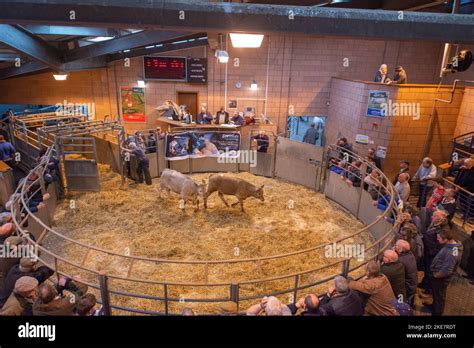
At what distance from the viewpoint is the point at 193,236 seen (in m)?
9.10

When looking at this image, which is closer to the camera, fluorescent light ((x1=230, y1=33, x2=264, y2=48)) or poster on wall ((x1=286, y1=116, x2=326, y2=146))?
fluorescent light ((x1=230, y1=33, x2=264, y2=48))

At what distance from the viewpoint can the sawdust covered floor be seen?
736 cm

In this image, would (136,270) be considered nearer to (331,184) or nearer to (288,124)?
(331,184)

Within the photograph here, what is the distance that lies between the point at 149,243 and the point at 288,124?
11.1 m

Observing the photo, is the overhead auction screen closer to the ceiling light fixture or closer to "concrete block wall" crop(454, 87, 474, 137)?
the ceiling light fixture

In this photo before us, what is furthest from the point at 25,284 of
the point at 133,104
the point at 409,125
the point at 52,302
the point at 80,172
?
the point at 133,104

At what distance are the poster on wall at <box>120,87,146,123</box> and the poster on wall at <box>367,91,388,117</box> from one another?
32.0ft

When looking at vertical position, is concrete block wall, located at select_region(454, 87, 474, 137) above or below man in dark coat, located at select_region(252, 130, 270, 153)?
above

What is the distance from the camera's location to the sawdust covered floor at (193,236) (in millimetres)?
7359

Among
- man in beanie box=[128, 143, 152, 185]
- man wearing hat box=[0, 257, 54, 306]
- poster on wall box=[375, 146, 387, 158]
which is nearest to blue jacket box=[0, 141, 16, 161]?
man in beanie box=[128, 143, 152, 185]

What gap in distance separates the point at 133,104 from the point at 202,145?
552cm

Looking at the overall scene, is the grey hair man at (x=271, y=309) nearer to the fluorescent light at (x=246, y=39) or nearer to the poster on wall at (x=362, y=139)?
the fluorescent light at (x=246, y=39)

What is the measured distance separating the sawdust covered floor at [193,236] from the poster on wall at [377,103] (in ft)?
11.2
